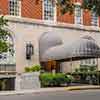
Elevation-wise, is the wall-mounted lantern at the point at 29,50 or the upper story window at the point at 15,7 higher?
the upper story window at the point at 15,7

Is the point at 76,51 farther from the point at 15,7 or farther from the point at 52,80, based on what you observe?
the point at 15,7

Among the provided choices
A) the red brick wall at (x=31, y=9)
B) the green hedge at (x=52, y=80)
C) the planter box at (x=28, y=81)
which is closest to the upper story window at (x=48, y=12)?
the red brick wall at (x=31, y=9)

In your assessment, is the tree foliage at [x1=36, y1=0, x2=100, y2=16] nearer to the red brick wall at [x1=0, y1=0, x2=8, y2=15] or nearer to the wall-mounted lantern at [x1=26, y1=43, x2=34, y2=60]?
the red brick wall at [x1=0, y1=0, x2=8, y2=15]

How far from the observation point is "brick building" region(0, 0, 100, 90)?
41172 mm

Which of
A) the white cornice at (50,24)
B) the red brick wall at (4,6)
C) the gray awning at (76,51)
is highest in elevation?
the red brick wall at (4,6)

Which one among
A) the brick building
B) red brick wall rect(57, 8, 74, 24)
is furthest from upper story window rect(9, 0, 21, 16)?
red brick wall rect(57, 8, 74, 24)

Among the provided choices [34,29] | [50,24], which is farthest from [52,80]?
[50,24]

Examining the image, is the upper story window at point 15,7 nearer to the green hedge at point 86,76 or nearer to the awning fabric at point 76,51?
the awning fabric at point 76,51

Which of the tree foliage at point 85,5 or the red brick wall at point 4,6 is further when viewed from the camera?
the red brick wall at point 4,6

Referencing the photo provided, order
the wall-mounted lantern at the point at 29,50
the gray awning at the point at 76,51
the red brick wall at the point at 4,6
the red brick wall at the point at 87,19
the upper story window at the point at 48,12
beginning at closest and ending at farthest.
Answer: 1. the gray awning at the point at 76,51
2. the red brick wall at the point at 4,6
3. the wall-mounted lantern at the point at 29,50
4. the upper story window at the point at 48,12
5. the red brick wall at the point at 87,19

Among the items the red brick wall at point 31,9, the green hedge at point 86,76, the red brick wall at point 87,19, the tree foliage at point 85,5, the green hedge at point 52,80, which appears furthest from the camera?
the red brick wall at point 87,19

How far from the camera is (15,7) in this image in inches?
1667

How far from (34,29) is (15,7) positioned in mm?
2768

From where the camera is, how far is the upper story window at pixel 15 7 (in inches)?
1661
